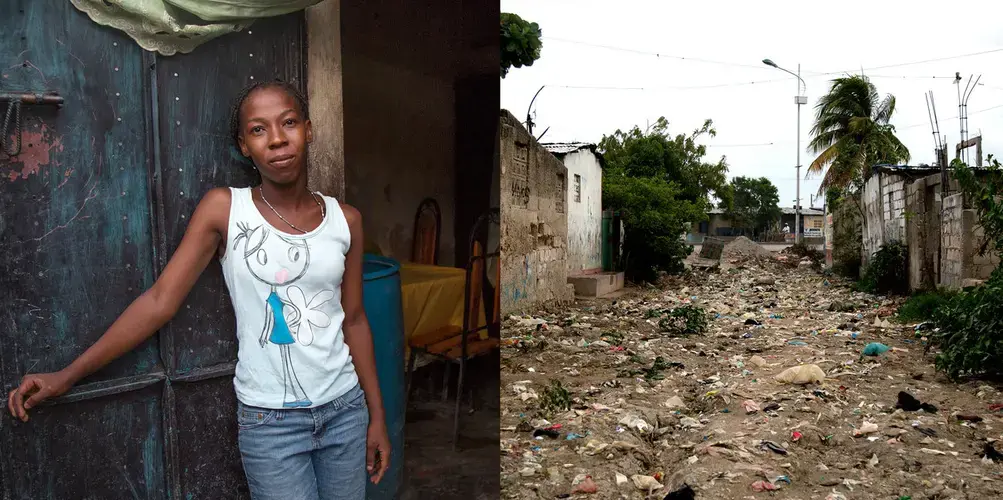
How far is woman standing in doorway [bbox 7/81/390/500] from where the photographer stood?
4.91 feet

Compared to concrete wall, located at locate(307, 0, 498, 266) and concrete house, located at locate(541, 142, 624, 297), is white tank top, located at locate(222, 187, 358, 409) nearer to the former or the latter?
concrete wall, located at locate(307, 0, 498, 266)

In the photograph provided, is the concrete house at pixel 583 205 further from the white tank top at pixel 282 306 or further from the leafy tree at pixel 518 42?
the white tank top at pixel 282 306

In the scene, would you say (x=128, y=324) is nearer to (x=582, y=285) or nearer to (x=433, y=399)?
(x=433, y=399)

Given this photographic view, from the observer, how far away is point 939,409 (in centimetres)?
445

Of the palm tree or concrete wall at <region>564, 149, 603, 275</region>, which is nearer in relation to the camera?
concrete wall at <region>564, 149, 603, 275</region>

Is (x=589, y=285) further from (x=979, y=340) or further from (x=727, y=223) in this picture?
(x=727, y=223)

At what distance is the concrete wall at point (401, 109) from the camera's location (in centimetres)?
190

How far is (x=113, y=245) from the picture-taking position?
1.52 meters

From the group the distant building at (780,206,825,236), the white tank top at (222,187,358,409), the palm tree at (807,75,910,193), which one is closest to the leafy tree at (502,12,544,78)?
the white tank top at (222,187,358,409)

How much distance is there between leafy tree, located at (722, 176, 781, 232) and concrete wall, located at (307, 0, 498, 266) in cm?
4049

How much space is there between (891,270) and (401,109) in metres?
10.8

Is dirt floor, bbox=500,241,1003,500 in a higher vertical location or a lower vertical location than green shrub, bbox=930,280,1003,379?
lower

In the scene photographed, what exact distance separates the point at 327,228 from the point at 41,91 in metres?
0.65

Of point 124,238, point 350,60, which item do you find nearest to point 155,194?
point 124,238
